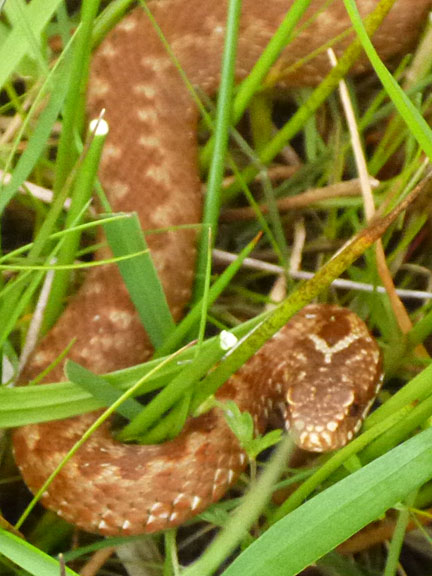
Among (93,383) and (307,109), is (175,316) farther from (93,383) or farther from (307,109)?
(307,109)

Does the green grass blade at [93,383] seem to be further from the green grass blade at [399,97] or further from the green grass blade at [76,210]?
the green grass blade at [399,97]

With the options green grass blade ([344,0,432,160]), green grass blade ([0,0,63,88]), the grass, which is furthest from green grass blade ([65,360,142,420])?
green grass blade ([344,0,432,160])

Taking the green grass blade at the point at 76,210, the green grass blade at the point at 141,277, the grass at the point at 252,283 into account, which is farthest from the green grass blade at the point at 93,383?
the green grass blade at the point at 76,210

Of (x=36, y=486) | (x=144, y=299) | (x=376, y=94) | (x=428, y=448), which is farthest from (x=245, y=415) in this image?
(x=376, y=94)

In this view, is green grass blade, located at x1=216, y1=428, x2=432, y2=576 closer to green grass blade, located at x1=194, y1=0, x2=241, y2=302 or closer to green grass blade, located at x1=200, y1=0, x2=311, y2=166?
green grass blade, located at x1=194, y1=0, x2=241, y2=302

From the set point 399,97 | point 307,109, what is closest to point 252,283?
point 307,109

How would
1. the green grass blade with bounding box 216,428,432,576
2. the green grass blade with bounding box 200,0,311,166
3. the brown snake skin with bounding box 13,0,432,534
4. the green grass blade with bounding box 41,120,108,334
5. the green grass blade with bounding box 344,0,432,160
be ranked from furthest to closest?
the brown snake skin with bounding box 13,0,432,534
the green grass blade with bounding box 200,0,311,166
the green grass blade with bounding box 41,120,108,334
the green grass blade with bounding box 344,0,432,160
the green grass blade with bounding box 216,428,432,576
